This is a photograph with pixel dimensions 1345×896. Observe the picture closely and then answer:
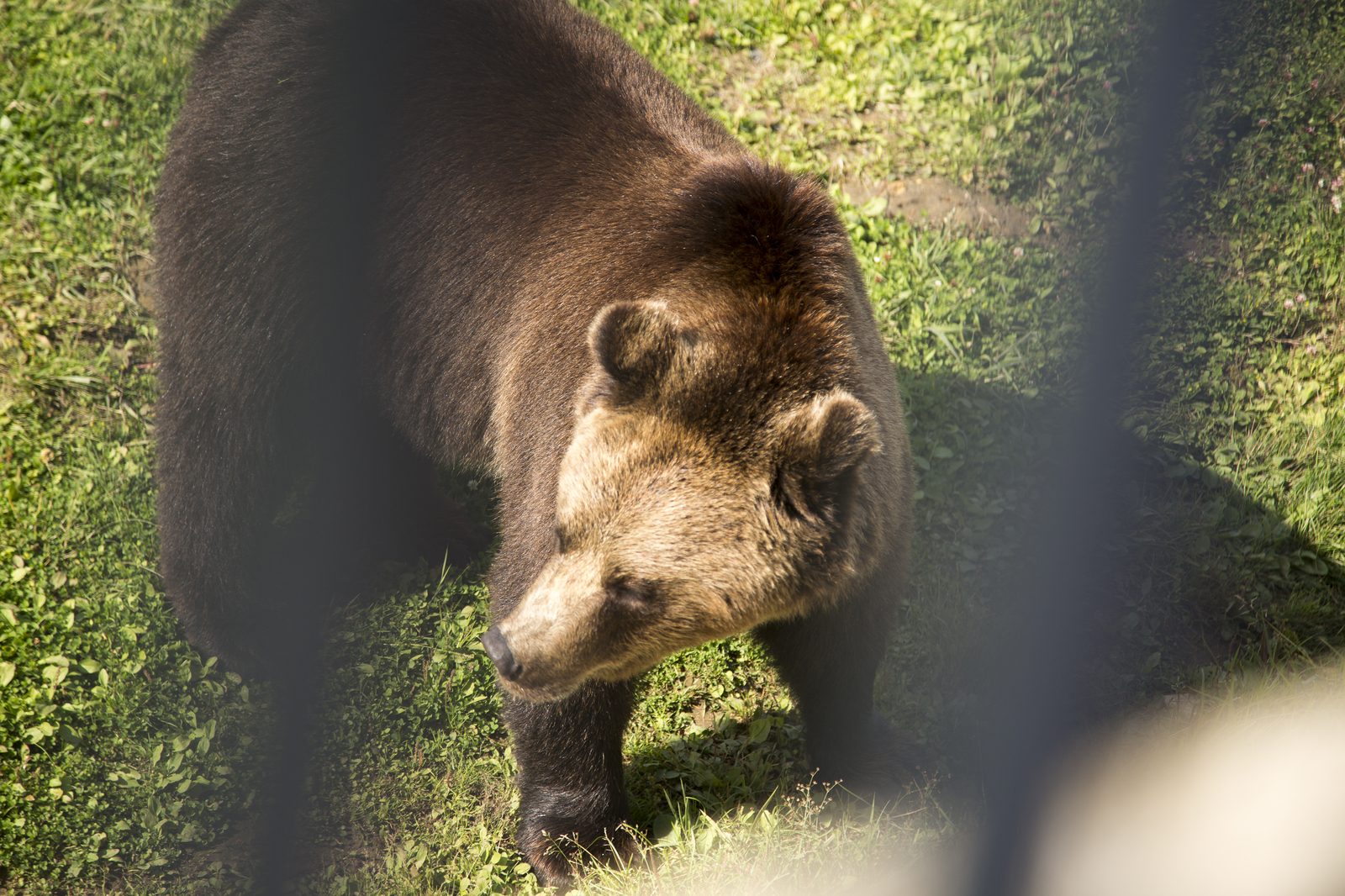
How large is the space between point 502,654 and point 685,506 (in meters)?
0.71

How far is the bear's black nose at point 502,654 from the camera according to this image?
8.73 feet

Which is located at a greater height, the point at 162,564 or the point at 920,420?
the point at 920,420

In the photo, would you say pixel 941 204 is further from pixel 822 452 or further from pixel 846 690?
pixel 822 452

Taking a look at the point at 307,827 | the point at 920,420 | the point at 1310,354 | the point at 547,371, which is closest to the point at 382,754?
the point at 307,827

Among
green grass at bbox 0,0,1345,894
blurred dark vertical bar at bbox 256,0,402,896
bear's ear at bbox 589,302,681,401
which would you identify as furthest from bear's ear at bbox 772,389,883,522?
blurred dark vertical bar at bbox 256,0,402,896

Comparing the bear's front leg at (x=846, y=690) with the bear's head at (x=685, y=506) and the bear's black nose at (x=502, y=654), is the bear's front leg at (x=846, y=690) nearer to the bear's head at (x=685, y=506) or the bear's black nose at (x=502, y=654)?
the bear's head at (x=685, y=506)

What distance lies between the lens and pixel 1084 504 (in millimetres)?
4539

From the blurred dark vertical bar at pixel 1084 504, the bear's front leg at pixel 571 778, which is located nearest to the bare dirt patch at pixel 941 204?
the blurred dark vertical bar at pixel 1084 504

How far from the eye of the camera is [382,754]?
159 inches

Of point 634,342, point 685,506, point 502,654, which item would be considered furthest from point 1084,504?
point 502,654

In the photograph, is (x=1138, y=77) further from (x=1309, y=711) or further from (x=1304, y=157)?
(x=1309, y=711)

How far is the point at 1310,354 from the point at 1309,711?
234 cm

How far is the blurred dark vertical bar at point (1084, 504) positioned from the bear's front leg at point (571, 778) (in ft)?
4.52

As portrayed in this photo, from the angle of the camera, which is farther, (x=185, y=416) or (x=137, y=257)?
(x=137, y=257)
